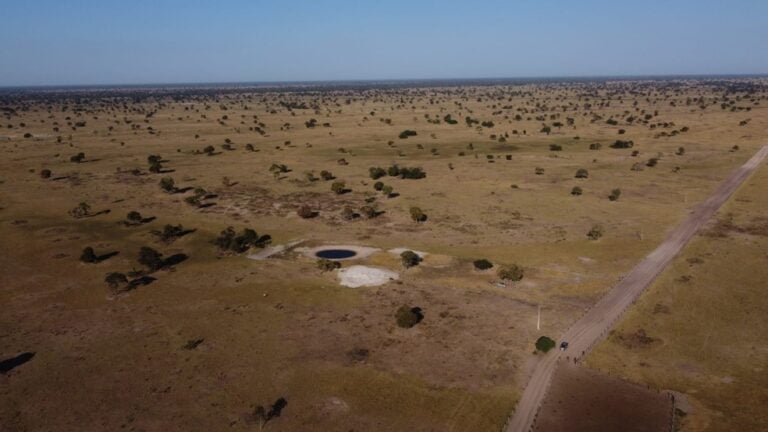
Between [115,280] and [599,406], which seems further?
[115,280]

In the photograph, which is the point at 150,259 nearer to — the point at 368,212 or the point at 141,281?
the point at 141,281

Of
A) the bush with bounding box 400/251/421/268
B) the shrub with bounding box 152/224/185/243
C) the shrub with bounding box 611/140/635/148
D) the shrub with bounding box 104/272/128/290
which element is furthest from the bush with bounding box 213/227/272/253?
the shrub with bounding box 611/140/635/148

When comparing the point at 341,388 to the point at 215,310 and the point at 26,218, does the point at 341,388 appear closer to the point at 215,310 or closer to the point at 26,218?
the point at 215,310

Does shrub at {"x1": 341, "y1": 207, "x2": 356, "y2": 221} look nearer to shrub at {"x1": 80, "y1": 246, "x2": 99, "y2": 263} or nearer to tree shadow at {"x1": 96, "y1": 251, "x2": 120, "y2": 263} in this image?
tree shadow at {"x1": 96, "y1": 251, "x2": 120, "y2": 263}

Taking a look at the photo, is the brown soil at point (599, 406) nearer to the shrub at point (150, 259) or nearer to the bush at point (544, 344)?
the bush at point (544, 344)

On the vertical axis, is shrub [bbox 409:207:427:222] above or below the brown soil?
above

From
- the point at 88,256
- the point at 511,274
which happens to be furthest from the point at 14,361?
the point at 511,274
